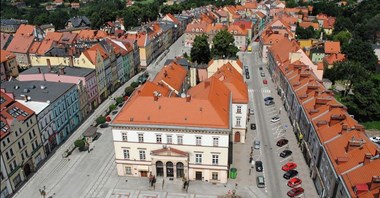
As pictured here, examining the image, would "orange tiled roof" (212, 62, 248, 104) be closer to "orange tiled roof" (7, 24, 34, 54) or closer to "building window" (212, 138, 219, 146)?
"building window" (212, 138, 219, 146)

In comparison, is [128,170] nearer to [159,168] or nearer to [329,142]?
[159,168]

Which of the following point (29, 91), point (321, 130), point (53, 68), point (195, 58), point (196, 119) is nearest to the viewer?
point (196, 119)

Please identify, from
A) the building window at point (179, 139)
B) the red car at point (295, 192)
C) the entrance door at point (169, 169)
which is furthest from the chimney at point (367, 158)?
the entrance door at point (169, 169)

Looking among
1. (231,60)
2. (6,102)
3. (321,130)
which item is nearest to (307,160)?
(321,130)

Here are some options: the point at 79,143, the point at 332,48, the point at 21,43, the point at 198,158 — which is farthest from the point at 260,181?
the point at 21,43

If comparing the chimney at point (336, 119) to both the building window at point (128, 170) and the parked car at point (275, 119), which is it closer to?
the parked car at point (275, 119)

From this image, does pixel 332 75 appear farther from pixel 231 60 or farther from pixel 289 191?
Result: pixel 289 191

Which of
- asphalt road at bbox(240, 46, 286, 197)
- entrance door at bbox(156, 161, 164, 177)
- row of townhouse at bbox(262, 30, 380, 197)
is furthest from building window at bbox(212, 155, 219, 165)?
row of townhouse at bbox(262, 30, 380, 197)
